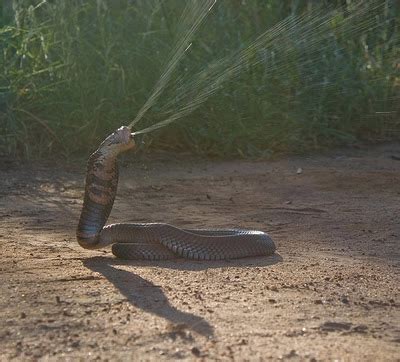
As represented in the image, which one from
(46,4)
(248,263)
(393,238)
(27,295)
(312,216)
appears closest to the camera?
(27,295)

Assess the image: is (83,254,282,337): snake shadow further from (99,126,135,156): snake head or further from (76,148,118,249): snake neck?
(99,126,135,156): snake head

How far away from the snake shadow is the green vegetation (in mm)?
4274

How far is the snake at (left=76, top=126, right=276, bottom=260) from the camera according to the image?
268 inches

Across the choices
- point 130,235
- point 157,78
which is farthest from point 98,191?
point 157,78

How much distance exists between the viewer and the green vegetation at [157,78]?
11.4 m

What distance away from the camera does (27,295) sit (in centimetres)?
604

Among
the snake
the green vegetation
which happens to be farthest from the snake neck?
the green vegetation

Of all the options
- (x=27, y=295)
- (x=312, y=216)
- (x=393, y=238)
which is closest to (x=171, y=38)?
(x=312, y=216)

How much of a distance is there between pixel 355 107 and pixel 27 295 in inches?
276

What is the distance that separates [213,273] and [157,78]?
5.24 meters

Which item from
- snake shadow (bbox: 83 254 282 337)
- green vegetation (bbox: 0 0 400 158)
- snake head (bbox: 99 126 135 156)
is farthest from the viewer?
green vegetation (bbox: 0 0 400 158)

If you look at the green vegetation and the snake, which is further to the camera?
the green vegetation

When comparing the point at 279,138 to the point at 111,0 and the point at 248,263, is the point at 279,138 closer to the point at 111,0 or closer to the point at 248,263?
the point at 111,0

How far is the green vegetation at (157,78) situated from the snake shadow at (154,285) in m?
4.27
